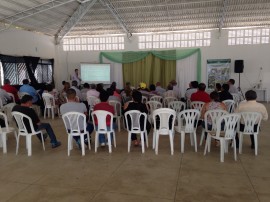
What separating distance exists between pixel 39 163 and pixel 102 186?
1.36 metres

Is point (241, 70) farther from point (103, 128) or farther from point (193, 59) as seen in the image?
point (103, 128)

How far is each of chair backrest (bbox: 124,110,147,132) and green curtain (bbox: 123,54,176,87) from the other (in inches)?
266

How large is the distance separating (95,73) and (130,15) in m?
3.14

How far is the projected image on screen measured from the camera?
11.1 meters

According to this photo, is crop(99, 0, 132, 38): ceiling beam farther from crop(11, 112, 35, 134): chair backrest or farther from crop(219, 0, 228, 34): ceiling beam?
crop(11, 112, 35, 134): chair backrest

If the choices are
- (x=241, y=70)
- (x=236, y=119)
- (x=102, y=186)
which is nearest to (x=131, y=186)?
(x=102, y=186)

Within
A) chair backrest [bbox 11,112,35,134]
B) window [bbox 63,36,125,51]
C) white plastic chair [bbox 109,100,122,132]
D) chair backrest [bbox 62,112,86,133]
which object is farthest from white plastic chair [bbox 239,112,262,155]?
window [bbox 63,36,125,51]

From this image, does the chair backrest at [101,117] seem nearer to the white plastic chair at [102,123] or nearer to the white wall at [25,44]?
the white plastic chair at [102,123]

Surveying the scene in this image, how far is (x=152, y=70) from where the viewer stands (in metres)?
10.8

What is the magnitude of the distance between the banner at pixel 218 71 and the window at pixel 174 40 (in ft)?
2.95

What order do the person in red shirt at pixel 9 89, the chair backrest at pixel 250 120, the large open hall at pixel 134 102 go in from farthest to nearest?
the person in red shirt at pixel 9 89, the chair backrest at pixel 250 120, the large open hall at pixel 134 102

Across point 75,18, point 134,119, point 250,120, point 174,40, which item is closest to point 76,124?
point 134,119

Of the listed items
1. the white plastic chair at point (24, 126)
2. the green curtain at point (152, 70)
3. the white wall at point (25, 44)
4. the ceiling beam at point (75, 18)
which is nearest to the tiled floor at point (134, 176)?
the white plastic chair at point (24, 126)

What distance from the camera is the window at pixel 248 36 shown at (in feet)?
31.7
